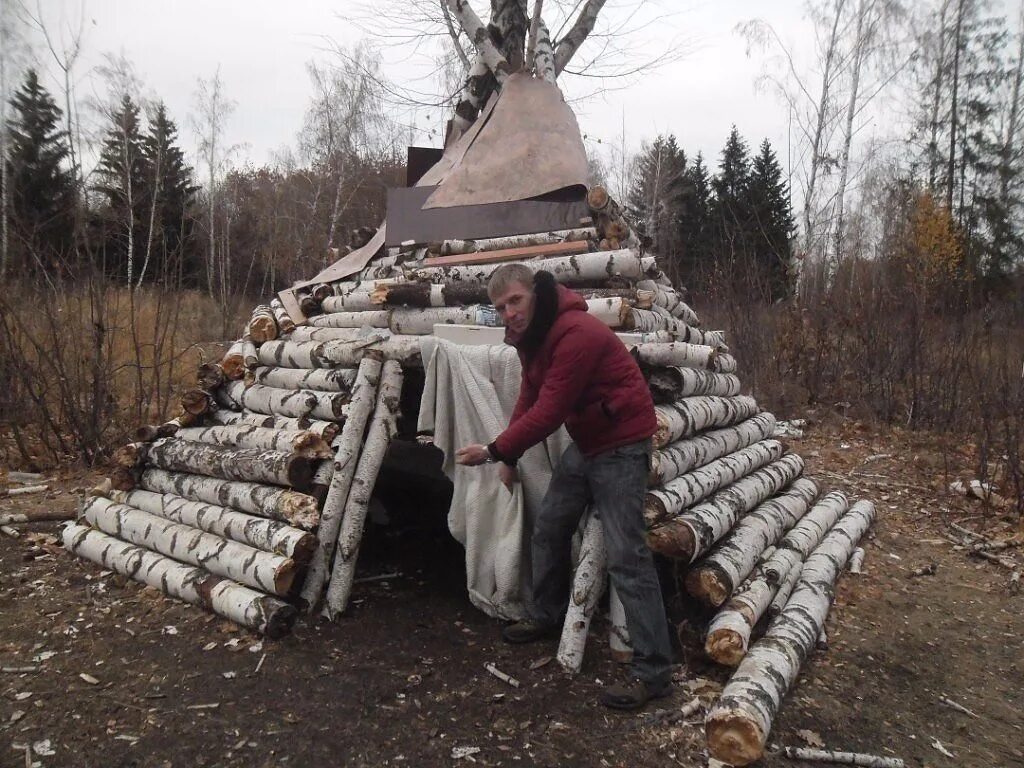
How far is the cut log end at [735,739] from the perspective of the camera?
2854mm

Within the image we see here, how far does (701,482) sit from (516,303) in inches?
69.6

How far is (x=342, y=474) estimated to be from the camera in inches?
163

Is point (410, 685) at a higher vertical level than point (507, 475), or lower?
lower

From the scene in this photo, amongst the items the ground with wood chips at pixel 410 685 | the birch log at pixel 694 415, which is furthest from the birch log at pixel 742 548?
the birch log at pixel 694 415

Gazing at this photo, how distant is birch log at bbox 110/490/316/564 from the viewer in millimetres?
3945

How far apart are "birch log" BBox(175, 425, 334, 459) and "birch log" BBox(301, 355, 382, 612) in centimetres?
15

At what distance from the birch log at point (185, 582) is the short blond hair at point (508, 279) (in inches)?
83.4

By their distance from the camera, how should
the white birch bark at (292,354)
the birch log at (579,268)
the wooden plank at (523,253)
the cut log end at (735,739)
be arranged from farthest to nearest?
the wooden plank at (523,253), the white birch bark at (292,354), the birch log at (579,268), the cut log end at (735,739)

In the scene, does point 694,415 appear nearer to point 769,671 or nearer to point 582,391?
point 582,391

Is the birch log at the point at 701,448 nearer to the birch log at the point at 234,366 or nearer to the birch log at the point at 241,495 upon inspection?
the birch log at the point at 241,495

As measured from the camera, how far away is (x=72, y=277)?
6.92 m

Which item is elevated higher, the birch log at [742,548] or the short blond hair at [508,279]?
the short blond hair at [508,279]

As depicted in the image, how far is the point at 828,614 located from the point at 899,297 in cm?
724

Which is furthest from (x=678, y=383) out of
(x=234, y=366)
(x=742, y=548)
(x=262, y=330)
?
(x=234, y=366)
